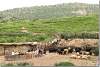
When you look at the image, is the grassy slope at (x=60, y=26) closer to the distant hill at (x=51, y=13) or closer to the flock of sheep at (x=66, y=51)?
the flock of sheep at (x=66, y=51)

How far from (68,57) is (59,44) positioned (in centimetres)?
271

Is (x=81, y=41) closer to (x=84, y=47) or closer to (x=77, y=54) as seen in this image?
(x=84, y=47)

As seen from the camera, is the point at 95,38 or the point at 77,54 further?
the point at 95,38

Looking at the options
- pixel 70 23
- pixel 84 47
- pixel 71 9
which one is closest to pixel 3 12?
pixel 71 9

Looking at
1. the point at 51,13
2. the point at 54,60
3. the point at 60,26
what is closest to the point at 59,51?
the point at 54,60

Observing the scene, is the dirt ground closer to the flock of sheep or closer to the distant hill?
the flock of sheep

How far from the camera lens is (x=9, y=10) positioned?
140 ft

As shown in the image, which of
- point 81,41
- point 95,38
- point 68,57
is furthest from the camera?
point 95,38

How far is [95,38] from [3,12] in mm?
23095

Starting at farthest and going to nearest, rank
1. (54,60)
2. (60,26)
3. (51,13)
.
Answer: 1. (51,13)
2. (60,26)
3. (54,60)

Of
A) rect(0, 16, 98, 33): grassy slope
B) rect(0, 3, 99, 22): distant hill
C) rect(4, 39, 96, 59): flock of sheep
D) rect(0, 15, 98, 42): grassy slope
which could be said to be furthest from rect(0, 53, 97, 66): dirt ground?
rect(0, 3, 99, 22): distant hill

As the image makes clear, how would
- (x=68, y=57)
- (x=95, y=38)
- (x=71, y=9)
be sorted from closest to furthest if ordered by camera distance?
(x=68, y=57) < (x=95, y=38) < (x=71, y=9)

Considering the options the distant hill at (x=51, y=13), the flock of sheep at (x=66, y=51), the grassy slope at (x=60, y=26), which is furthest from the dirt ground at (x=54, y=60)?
the distant hill at (x=51, y=13)

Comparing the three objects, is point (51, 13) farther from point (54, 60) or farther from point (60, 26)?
point (54, 60)
